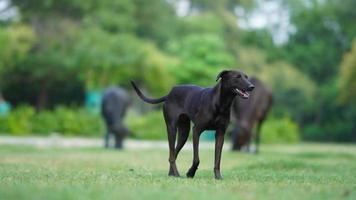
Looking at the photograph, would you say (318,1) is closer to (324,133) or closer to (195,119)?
(324,133)

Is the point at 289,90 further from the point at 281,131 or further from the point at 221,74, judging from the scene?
the point at 221,74

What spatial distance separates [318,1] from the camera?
237 feet

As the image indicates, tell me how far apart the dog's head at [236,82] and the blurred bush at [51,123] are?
34.3m

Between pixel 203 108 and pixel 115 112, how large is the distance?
1758cm

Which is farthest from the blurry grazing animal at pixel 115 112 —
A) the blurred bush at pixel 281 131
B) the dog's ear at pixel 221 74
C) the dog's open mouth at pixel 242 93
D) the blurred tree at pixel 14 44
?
the blurred bush at pixel 281 131

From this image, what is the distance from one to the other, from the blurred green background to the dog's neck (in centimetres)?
3247

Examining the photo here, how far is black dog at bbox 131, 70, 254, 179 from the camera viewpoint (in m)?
12.9

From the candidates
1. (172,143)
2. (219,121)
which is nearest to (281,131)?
(172,143)

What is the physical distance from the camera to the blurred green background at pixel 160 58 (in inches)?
1898

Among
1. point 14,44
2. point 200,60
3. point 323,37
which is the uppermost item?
point 323,37

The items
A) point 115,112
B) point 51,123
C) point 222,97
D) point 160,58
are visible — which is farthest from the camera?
point 160,58

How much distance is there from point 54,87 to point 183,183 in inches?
1806

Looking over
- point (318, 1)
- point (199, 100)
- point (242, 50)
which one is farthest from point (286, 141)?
point (199, 100)

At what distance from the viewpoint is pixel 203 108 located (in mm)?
13109
